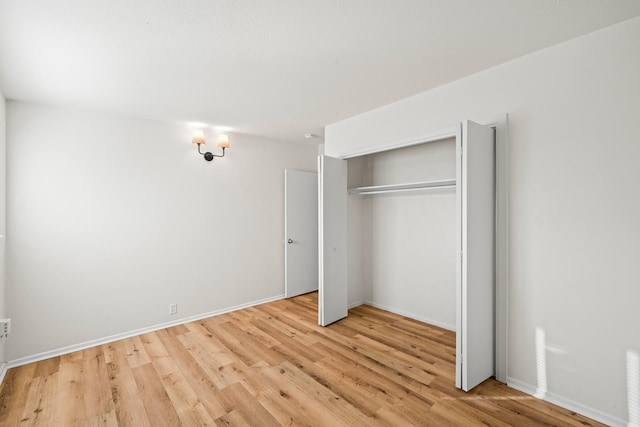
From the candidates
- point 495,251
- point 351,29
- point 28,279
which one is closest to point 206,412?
point 28,279

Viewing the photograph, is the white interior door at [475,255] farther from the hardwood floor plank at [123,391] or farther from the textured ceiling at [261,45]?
the hardwood floor plank at [123,391]

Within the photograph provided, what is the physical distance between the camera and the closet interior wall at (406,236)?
3.32 meters

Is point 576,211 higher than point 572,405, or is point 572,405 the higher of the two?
point 576,211

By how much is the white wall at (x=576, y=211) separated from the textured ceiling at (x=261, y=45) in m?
0.25

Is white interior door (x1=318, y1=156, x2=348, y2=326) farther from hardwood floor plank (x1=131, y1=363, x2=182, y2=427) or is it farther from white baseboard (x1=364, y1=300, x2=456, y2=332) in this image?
hardwood floor plank (x1=131, y1=363, x2=182, y2=427)

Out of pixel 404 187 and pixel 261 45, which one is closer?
pixel 261 45

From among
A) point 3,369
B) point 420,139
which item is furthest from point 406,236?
point 3,369

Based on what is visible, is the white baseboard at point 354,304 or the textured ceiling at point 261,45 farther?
the white baseboard at point 354,304

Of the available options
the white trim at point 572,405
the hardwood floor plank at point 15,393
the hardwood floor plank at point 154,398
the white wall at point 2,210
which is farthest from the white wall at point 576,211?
the white wall at point 2,210

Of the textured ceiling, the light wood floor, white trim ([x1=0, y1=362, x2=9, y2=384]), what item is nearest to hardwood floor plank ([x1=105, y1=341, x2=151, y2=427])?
the light wood floor

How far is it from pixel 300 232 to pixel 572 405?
11.9ft

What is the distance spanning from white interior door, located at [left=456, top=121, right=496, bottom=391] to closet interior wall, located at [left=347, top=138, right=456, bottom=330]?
897 millimetres

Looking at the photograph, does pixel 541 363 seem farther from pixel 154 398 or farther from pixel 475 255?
pixel 154 398

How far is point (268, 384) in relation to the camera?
234 cm
